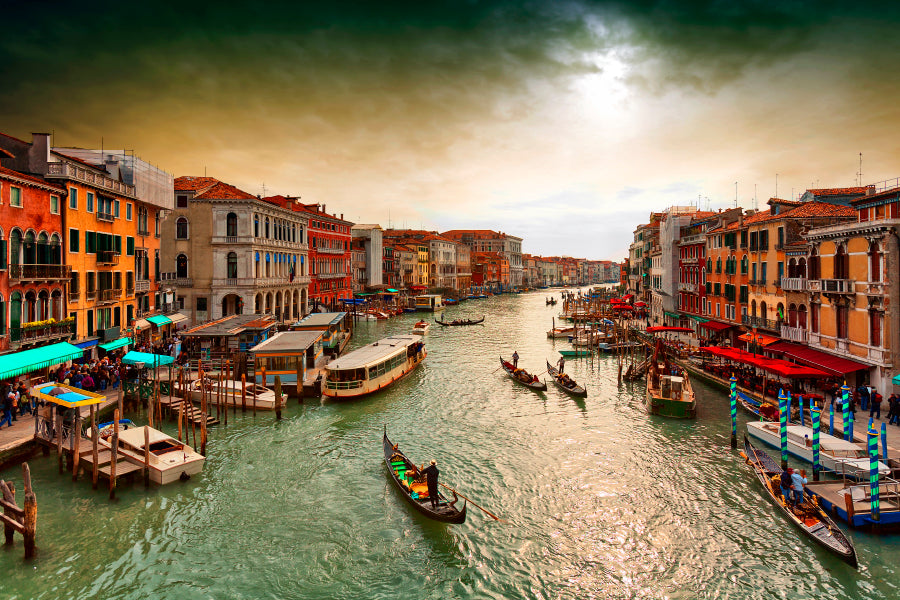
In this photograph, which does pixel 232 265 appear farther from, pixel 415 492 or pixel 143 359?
pixel 415 492

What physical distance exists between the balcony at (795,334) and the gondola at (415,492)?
20.4 metres

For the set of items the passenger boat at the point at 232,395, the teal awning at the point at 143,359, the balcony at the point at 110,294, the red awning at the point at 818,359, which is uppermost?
the balcony at the point at 110,294

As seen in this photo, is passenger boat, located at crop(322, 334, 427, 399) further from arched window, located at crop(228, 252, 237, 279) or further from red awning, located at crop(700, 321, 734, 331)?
red awning, located at crop(700, 321, 734, 331)

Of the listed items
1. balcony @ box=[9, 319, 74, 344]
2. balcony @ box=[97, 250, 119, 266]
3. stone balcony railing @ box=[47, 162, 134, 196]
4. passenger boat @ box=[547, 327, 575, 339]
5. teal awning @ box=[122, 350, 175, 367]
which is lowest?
passenger boat @ box=[547, 327, 575, 339]

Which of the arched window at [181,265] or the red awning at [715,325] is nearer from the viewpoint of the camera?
the red awning at [715,325]

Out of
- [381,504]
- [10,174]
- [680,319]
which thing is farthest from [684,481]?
[680,319]

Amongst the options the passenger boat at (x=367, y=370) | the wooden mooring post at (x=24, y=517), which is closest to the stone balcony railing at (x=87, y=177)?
the passenger boat at (x=367, y=370)

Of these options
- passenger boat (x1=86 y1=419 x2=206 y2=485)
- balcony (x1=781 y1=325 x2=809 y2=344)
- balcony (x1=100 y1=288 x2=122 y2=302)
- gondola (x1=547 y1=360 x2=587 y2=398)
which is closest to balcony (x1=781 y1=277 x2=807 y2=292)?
balcony (x1=781 y1=325 x2=809 y2=344)

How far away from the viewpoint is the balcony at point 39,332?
20219 mm

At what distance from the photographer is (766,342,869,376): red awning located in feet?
68.6

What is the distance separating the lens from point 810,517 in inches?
500

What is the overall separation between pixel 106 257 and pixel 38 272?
5.35 meters

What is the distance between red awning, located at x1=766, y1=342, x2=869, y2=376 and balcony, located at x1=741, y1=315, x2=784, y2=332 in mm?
1183

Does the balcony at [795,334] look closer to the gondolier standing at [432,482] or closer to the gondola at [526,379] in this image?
the gondola at [526,379]
